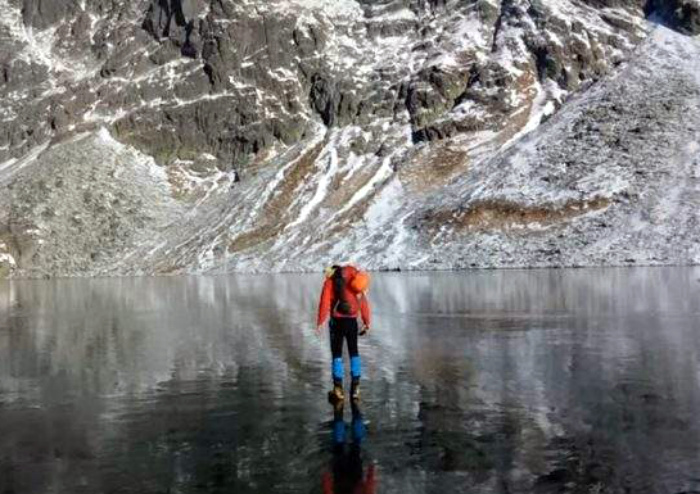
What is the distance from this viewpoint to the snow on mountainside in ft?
338

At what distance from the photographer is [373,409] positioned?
14.6 metres

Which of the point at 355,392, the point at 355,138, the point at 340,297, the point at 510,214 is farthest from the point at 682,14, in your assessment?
the point at 355,392

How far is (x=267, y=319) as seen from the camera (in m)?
34.0

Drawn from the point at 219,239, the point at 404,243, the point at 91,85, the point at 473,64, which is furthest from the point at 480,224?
the point at 91,85

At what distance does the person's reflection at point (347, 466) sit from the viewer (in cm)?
991

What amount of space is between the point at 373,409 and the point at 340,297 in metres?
2.16

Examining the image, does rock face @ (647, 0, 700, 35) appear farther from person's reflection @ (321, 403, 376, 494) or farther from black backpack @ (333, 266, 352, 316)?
person's reflection @ (321, 403, 376, 494)

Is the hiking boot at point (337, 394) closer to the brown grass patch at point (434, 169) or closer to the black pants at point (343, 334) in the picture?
the black pants at point (343, 334)

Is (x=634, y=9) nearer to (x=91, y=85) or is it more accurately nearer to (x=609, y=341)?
(x=91, y=85)

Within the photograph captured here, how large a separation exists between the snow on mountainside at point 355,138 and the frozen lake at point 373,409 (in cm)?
6536

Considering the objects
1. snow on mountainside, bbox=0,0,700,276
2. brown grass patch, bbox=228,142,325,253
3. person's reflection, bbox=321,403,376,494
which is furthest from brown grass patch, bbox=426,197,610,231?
person's reflection, bbox=321,403,376,494

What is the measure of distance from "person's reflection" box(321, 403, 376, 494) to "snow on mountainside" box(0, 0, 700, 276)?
247ft

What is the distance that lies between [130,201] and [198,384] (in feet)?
462

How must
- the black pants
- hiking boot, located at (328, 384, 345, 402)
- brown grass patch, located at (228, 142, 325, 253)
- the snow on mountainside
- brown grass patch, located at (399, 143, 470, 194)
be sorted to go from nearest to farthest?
1. hiking boot, located at (328, 384, 345, 402)
2. the black pants
3. the snow on mountainside
4. brown grass patch, located at (228, 142, 325, 253)
5. brown grass patch, located at (399, 143, 470, 194)
